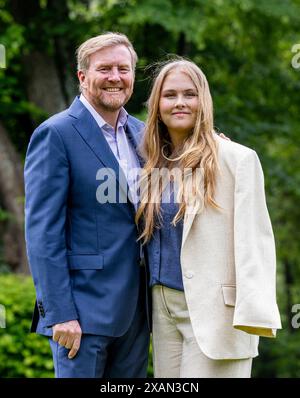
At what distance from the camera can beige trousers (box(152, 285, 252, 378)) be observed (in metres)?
3.58

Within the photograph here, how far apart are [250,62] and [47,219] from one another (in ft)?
29.1

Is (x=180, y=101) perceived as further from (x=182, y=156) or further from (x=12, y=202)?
(x=12, y=202)

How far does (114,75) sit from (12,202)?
6.33 meters

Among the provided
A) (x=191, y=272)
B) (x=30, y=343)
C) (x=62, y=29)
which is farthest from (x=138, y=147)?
(x=62, y=29)

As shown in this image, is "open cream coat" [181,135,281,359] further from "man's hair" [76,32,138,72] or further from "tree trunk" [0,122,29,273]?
"tree trunk" [0,122,29,273]

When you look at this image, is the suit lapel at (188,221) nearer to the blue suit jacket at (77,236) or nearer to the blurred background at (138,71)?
the blue suit jacket at (77,236)

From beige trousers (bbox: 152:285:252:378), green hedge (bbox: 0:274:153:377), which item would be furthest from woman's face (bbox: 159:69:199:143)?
green hedge (bbox: 0:274:153:377)

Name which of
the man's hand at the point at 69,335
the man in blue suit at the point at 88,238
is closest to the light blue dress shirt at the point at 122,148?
the man in blue suit at the point at 88,238

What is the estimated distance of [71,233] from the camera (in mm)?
3697

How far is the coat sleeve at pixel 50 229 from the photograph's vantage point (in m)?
3.58

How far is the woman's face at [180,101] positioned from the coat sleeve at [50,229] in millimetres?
555

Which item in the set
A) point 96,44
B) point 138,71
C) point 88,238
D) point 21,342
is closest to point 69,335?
point 88,238

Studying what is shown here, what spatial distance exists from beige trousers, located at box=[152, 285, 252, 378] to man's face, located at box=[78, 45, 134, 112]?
0.94 m
